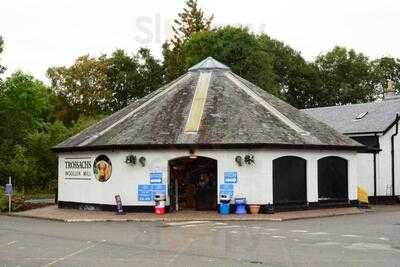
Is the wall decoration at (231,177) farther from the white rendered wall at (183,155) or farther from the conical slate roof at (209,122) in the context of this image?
the conical slate roof at (209,122)

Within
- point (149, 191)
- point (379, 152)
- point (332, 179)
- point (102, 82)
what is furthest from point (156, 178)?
point (102, 82)

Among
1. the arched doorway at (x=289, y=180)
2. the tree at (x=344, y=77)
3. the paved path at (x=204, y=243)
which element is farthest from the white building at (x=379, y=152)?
the tree at (x=344, y=77)

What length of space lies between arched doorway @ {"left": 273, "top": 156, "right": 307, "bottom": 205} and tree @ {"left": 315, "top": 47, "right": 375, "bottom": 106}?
3895 cm

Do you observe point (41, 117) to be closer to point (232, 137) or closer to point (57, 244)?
point (232, 137)

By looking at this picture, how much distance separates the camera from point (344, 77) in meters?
66.6

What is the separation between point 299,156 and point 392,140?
34.4ft

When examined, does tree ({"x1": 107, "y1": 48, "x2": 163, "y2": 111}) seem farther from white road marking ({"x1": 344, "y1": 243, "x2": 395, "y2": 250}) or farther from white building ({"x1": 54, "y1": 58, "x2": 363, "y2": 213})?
white road marking ({"x1": 344, "y1": 243, "x2": 395, "y2": 250})

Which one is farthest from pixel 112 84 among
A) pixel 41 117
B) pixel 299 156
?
pixel 299 156

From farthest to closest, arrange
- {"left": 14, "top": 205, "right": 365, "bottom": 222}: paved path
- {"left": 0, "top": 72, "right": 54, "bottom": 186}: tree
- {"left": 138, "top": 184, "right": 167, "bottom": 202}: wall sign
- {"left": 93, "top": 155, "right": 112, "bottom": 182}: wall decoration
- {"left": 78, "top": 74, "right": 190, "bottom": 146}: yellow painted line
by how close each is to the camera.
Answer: {"left": 0, "top": 72, "right": 54, "bottom": 186}: tree → {"left": 78, "top": 74, "right": 190, "bottom": 146}: yellow painted line → {"left": 93, "top": 155, "right": 112, "bottom": 182}: wall decoration → {"left": 138, "top": 184, "right": 167, "bottom": 202}: wall sign → {"left": 14, "top": 205, "right": 365, "bottom": 222}: paved path

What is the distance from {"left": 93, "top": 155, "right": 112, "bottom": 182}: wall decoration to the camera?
1054 inches

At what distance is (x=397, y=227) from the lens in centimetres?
1970

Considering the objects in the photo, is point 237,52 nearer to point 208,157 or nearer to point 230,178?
point 208,157

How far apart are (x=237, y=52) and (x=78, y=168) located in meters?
25.6

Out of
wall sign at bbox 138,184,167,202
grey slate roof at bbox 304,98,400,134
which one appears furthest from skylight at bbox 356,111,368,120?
wall sign at bbox 138,184,167,202
